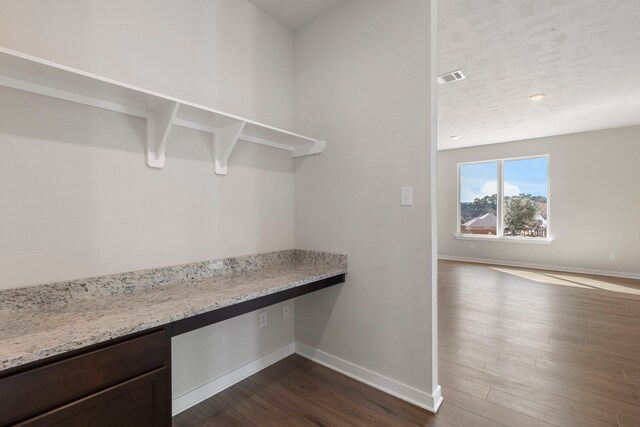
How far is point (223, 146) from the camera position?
1.96 meters

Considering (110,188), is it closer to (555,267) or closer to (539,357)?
(539,357)

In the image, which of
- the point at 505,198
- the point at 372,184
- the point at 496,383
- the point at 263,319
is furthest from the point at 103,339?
the point at 505,198

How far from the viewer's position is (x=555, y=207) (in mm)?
5805

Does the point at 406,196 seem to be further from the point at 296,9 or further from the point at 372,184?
the point at 296,9

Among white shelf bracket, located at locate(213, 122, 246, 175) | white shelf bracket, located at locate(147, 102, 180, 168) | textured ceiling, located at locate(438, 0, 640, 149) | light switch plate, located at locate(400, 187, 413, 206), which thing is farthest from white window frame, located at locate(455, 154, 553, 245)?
white shelf bracket, located at locate(147, 102, 180, 168)

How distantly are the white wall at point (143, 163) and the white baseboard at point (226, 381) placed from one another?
0.05 meters

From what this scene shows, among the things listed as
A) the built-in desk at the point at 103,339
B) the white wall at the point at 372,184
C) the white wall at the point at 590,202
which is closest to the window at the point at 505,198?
the white wall at the point at 590,202

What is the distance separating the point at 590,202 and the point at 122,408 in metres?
7.22

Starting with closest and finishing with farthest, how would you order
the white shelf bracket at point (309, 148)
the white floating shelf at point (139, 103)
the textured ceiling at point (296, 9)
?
the white floating shelf at point (139, 103)
the textured ceiling at point (296, 9)
the white shelf bracket at point (309, 148)

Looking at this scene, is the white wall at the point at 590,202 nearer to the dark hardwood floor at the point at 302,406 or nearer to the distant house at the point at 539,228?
the distant house at the point at 539,228

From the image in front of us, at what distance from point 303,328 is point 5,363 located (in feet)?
6.25

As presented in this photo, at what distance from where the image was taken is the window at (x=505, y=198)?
19.8ft

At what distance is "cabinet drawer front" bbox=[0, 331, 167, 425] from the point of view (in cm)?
85

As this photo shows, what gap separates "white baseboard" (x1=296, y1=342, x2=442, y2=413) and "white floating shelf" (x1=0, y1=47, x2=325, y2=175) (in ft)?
5.24
